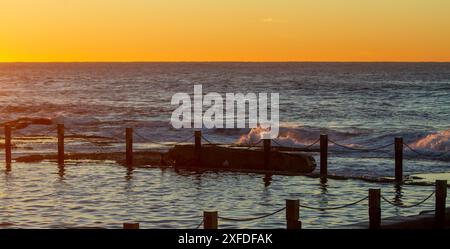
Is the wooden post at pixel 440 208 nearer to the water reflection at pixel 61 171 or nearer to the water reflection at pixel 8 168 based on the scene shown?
the water reflection at pixel 61 171

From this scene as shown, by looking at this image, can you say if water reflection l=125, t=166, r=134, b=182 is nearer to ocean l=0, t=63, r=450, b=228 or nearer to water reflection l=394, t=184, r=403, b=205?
ocean l=0, t=63, r=450, b=228

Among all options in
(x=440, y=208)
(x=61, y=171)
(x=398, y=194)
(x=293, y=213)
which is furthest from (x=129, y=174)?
(x=293, y=213)

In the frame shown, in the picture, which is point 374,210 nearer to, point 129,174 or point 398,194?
point 398,194

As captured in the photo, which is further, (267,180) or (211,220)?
(267,180)

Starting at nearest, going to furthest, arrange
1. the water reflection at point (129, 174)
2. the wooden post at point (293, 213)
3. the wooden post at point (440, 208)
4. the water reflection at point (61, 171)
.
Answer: the wooden post at point (293, 213)
the wooden post at point (440, 208)
the water reflection at point (129, 174)
the water reflection at point (61, 171)

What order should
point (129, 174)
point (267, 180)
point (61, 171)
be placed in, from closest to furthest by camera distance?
point (267, 180) → point (129, 174) → point (61, 171)

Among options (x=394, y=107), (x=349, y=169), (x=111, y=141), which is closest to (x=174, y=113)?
(x=394, y=107)

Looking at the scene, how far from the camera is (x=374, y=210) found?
18281 mm

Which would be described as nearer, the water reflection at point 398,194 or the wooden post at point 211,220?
the wooden post at point 211,220

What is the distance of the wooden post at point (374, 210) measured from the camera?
59.5ft

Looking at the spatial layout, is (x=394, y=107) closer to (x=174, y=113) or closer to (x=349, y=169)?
(x=174, y=113)

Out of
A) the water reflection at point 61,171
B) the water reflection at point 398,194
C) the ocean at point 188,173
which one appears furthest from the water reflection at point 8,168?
the water reflection at point 398,194

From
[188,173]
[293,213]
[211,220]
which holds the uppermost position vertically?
[211,220]

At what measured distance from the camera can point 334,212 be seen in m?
23.1
